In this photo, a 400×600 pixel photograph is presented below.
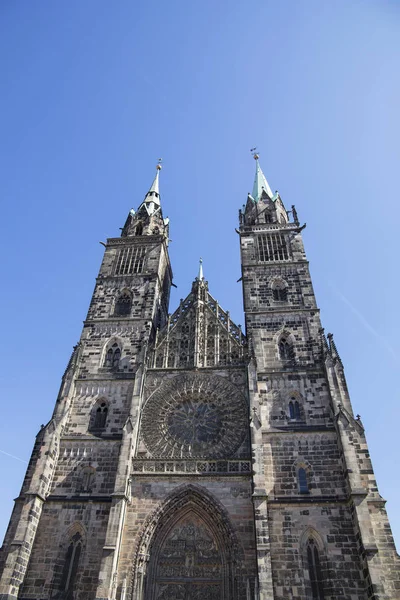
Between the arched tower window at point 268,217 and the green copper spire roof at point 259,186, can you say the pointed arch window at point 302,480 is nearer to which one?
the arched tower window at point 268,217

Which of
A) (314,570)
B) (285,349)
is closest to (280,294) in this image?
(285,349)

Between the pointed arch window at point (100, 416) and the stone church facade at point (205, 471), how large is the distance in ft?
0.28

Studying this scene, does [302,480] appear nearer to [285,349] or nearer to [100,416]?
[285,349]

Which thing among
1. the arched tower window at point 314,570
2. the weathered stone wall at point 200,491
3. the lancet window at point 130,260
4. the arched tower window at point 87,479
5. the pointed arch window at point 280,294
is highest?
the lancet window at point 130,260

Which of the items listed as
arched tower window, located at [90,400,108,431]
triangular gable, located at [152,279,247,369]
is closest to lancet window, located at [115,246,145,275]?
triangular gable, located at [152,279,247,369]

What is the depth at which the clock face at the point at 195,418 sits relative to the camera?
19562 mm

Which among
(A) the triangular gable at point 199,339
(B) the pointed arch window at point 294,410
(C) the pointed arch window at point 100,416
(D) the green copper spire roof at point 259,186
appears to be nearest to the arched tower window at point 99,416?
(C) the pointed arch window at point 100,416

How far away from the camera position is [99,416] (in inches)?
850

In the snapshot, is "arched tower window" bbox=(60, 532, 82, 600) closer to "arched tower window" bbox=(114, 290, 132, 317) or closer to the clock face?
the clock face

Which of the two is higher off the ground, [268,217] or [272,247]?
[268,217]

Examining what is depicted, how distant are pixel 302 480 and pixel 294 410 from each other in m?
3.22

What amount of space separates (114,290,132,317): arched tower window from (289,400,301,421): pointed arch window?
433 inches

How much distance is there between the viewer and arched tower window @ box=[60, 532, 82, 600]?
16734 mm

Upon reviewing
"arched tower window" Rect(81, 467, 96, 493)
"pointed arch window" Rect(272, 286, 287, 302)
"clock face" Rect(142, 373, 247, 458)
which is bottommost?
"arched tower window" Rect(81, 467, 96, 493)
